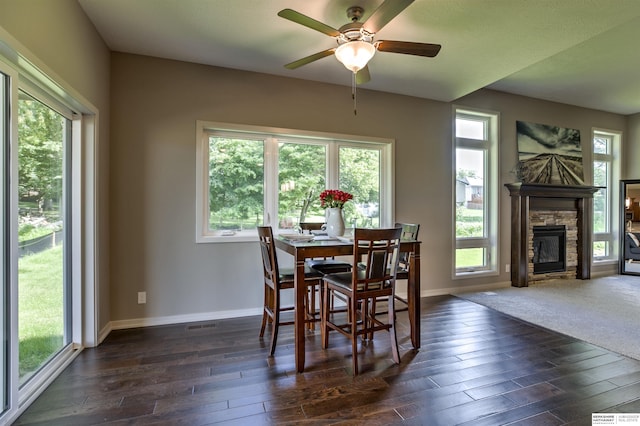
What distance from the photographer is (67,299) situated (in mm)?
2518

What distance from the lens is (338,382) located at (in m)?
2.11

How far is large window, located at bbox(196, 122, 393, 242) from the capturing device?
343cm

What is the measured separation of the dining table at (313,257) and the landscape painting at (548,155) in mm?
3286

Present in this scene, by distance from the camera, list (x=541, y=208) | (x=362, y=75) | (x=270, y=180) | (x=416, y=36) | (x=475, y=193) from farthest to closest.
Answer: (x=541, y=208) < (x=475, y=193) < (x=270, y=180) < (x=416, y=36) < (x=362, y=75)

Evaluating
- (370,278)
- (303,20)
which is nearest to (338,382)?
(370,278)

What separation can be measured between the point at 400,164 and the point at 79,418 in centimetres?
384

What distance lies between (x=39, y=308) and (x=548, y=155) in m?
6.50

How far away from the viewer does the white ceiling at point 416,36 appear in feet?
7.64

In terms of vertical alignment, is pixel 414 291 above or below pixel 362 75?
below

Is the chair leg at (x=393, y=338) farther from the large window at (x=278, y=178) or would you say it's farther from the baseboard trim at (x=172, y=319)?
the baseboard trim at (x=172, y=319)

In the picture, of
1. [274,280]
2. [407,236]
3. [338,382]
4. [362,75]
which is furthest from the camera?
[407,236]

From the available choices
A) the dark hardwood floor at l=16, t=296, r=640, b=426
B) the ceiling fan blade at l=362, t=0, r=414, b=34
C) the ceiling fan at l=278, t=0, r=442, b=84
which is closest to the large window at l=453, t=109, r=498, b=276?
the dark hardwood floor at l=16, t=296, r=640, b=426

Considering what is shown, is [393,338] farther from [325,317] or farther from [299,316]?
[299,316]

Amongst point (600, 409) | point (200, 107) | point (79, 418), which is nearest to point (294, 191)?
point (200, 107)
